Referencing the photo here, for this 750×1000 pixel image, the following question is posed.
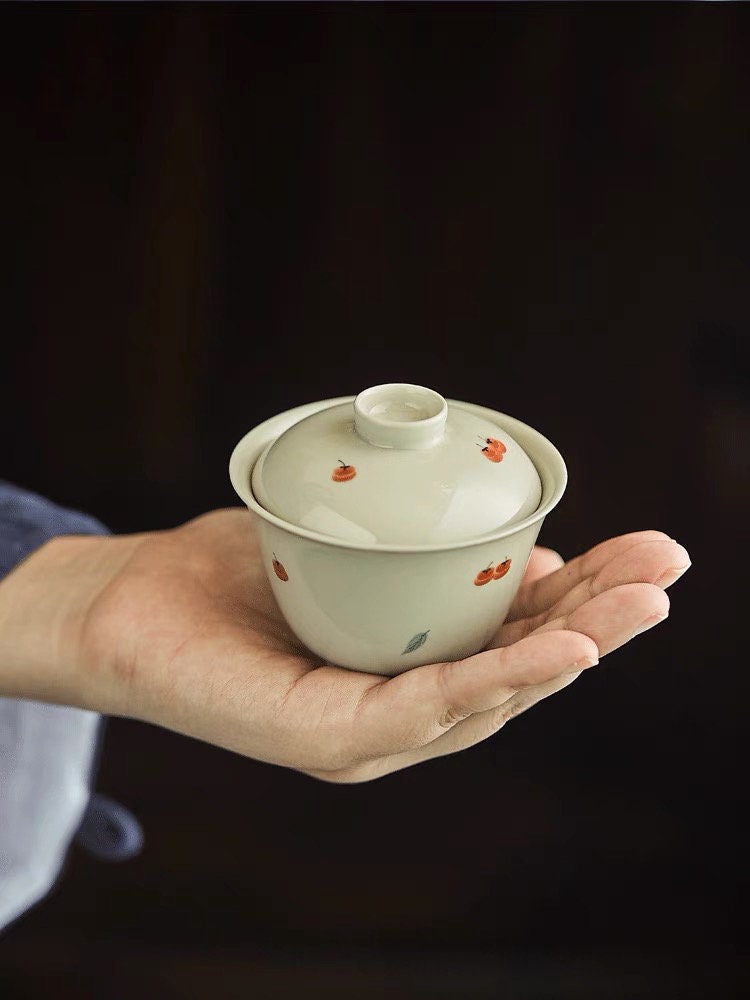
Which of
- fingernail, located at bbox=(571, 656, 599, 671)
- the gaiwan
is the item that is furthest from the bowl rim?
fingernail, located at bbox=(571, 656, 599, 671)

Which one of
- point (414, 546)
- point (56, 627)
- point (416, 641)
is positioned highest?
point (414, 546)

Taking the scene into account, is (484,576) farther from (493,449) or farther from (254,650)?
(254,650)

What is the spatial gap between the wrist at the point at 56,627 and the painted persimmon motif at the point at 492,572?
0.37 meters

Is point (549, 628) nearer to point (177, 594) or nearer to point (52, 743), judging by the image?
point (177, 594)

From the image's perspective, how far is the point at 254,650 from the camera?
955mm

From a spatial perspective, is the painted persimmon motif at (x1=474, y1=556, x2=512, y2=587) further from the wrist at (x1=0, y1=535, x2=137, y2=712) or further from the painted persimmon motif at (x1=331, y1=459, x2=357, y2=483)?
the wrist at (x1=0, y1=535, x2=137, y2=712)

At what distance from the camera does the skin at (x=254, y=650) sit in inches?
31.6

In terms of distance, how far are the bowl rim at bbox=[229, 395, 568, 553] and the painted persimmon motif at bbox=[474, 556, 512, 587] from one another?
1.3 inches

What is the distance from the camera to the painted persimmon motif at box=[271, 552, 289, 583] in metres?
0.90

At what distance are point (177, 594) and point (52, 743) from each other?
0.42 meters

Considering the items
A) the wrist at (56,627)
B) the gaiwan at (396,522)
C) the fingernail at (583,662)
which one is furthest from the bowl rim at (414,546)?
the wrist at (56,627)

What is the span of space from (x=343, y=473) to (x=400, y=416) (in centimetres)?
7

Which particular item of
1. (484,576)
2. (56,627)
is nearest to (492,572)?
(484,576)

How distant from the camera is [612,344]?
1542 millimetres
